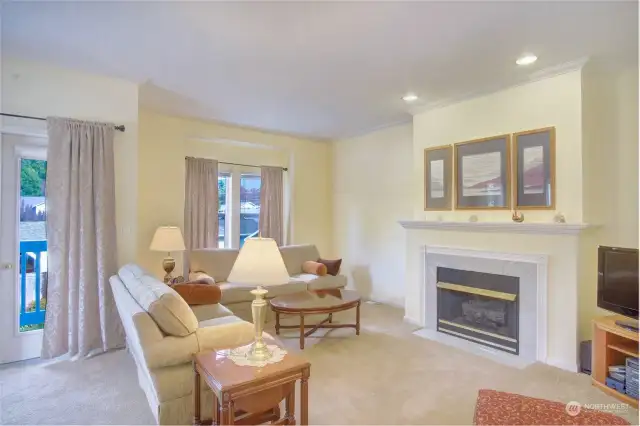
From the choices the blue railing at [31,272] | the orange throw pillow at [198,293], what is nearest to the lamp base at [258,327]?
the orange throw pillow at [198,293]

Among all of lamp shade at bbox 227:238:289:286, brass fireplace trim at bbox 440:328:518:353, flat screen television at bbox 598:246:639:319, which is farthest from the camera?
brass fireplace trim at bbox 440:328:518:353

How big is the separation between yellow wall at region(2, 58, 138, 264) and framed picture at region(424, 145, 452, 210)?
3277 millimetres

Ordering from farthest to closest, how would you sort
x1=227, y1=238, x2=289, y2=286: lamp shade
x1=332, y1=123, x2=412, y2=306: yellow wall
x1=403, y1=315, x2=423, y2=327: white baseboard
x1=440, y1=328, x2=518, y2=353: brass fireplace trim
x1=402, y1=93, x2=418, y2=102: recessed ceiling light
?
x1=332, y1=123, x2=412, y2=306: yellow wall → x1=403, y1=315, x2=423, y2=327: white baseboard → x1=402, y1=93, x2=418, y2=102: recessed ceiling light → x1=440, y1=328, x2=518, y2=353: brass fireplace trim → x1=227, y1=238, x2=289, y2=286: lamp shade

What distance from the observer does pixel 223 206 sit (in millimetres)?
5680

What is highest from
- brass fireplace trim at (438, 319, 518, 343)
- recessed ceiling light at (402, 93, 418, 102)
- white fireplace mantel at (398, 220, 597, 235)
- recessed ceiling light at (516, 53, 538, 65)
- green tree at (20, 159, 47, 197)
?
recessed ceiling light at (402, 93, 418, 102)

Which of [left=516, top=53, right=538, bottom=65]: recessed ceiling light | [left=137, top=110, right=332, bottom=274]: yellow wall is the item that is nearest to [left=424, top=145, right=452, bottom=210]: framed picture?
[left=516, top=53, right=538, bottom=65]: recessed ceiling light

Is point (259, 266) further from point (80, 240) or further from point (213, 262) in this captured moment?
point (213, 262)

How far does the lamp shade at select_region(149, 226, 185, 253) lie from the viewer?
4.26m

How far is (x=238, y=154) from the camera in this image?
18.9 ft

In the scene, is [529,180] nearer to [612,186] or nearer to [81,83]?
[612,186]

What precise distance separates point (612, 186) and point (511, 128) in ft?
3.35

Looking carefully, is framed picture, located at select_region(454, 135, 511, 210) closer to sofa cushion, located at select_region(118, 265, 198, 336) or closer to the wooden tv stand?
the wooden tv stand

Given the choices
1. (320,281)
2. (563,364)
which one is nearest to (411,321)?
(320,281)

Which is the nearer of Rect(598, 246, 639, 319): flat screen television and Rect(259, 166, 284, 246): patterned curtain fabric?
Rect(598, 246, 639, 319): flat screen television
